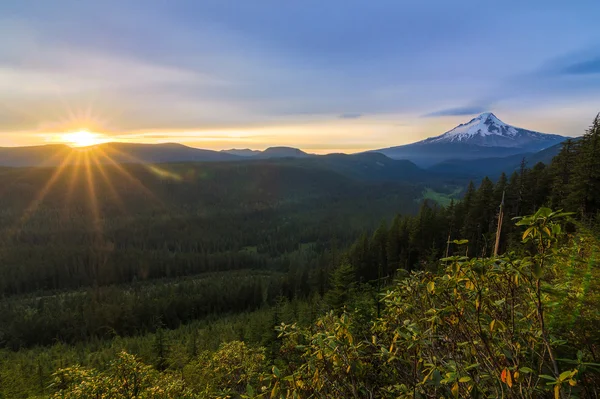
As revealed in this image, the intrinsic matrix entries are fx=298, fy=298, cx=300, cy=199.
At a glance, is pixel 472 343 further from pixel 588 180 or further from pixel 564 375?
pixel 588 180

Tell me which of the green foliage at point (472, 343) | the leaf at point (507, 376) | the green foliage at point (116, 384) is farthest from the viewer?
the green foliage at point (116, 384)

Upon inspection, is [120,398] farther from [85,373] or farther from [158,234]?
[158,234]

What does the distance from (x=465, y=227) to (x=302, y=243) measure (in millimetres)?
145845

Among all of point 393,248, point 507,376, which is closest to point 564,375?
point 507,376

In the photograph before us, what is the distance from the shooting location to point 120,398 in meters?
9.47

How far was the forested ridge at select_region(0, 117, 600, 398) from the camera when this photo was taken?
3.78 m

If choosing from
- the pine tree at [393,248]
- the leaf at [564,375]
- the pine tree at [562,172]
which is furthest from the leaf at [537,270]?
the pine tree at [393,248]

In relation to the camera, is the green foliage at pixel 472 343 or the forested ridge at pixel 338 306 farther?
the forested ridge at pixel 338 306

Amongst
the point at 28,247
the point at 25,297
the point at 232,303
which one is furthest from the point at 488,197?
the point at 28,247

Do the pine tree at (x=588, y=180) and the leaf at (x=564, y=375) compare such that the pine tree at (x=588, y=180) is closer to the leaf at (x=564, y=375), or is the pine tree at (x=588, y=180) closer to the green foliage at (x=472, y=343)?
the green foliage at (x=472, y=343)

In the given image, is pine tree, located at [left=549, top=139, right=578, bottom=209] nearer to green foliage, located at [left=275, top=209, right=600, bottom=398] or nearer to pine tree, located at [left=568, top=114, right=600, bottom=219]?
pine tree, located at [left=568, top=114, right=600, bottom=219]

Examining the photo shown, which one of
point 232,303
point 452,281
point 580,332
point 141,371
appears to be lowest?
point 232,303

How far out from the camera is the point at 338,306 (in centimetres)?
2447

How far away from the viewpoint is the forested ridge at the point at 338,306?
3.78m
